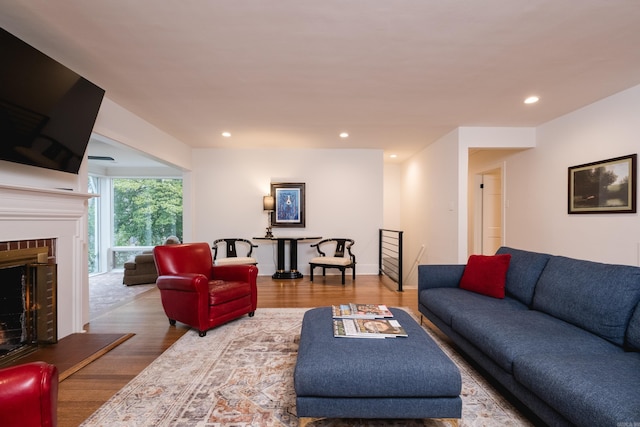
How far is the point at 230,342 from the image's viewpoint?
2.45 metres

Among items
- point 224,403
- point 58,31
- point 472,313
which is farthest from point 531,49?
point 58,31

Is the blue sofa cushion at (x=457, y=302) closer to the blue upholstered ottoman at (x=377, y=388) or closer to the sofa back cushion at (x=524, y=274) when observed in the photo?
the sofa back cushion at (x=524, y=274)

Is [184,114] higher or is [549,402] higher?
[184,114]

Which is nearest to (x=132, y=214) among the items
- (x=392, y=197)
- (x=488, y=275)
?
(x=392, y=197)

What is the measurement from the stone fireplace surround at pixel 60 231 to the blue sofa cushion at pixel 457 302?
10.9 feet

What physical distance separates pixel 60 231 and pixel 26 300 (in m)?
0.60

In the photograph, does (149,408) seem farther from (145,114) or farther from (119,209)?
(119,209)

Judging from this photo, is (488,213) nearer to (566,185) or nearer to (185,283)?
(566,185)

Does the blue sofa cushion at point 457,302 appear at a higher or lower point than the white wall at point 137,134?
lower

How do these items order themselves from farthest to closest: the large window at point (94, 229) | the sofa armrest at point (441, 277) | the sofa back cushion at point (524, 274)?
the large window at point (94, 229) → the sofa armrest at point (441, 277) → the sofa back cushion at point (524, 274)

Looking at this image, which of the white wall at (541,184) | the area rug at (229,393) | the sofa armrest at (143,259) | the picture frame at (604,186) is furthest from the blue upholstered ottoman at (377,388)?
the sofa armrest at (143,259)

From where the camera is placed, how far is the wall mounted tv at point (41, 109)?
1822mm

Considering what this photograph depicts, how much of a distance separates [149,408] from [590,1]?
3565mm

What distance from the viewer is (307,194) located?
538 centimetres
